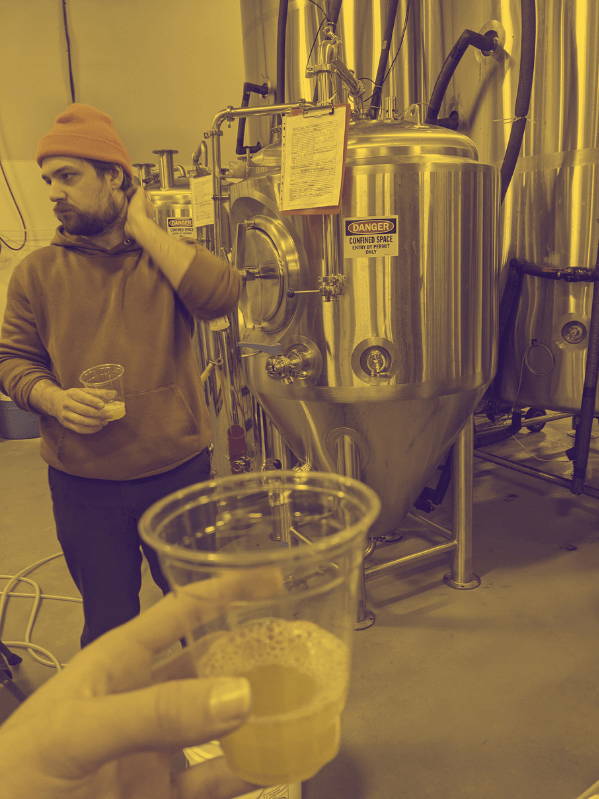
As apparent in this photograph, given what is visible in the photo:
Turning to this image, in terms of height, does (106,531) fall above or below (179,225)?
below

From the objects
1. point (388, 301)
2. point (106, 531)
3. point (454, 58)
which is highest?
point (454, 58)

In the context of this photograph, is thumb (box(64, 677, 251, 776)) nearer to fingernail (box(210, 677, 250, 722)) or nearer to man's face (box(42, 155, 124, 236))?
fingernail (box(210, 677, 250, 722))

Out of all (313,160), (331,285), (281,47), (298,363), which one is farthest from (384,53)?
(298,363)

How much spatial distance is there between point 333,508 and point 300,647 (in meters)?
0.17

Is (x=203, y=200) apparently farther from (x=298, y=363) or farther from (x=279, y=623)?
(x=279, y=623)

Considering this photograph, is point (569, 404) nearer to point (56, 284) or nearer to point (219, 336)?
point (219, 336)

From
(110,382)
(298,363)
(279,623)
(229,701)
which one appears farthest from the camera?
(298,363)

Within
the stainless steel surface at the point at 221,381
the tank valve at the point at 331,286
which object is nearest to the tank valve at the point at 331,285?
the tank valve at the point at 331,286

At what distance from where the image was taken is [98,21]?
15.0 ft

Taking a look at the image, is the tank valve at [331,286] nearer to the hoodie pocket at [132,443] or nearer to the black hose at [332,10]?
the hoodie pocket at [132,443]

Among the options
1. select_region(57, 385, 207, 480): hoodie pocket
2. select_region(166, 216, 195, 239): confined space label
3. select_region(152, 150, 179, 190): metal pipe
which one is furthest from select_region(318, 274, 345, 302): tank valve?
select_region(152, 150, 179, 190): metal pipe

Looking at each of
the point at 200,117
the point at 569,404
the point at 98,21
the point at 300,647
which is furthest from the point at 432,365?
the point at 98,21

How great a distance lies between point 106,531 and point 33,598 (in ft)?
3.77

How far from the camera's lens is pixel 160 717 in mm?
493
